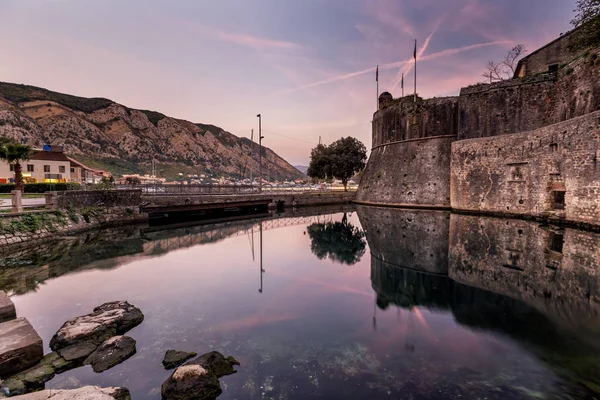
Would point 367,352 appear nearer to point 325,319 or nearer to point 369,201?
point 325,319

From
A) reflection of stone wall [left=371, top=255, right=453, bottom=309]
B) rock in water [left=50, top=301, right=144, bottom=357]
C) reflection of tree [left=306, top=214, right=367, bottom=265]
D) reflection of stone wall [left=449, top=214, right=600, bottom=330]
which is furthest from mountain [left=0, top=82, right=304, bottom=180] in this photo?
rock in water [left=50, top=301, right=144, bottom=357]

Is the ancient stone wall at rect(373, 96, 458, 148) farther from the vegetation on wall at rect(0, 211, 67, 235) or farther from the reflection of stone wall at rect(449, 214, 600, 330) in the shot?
the vegetation on wall at rect(0, 211, 67, 235)

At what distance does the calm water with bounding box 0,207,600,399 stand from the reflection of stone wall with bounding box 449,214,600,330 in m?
0.06

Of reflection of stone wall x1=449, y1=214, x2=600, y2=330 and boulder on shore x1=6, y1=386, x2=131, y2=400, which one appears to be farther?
reflection of stone wall x1=449, y1=214, x2=600, y2=330

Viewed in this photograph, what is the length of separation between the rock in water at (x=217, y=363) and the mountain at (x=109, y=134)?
9275 cm

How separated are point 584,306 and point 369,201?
2892 cm

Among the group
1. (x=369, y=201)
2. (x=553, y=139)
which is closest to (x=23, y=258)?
(x=553, y=139)

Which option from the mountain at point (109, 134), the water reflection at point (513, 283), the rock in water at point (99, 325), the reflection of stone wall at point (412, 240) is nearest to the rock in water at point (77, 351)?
the rock in water at point (99, 325)

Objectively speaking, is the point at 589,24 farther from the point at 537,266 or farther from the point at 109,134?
the point at 109,134

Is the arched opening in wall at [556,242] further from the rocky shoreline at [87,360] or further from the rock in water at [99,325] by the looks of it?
the rock in water at [99,325]

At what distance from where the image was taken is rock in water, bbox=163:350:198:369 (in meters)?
5.30

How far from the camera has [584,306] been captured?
285 inches

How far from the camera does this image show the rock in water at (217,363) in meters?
5.01

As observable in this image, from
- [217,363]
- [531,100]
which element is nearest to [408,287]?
[217,363]
